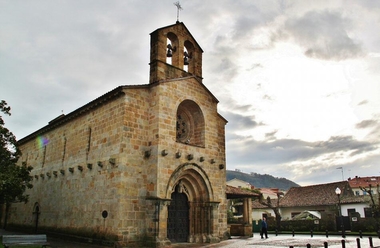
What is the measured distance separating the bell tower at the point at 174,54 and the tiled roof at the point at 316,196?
26.9m

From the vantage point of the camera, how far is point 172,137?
18.1 metres

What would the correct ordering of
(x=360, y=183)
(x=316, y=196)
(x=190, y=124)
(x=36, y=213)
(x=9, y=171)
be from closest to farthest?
(x=9, y=171) < (x=190, y=124) < (x=36, y=213) < (x=316, y=196) < (x=360, y=183)

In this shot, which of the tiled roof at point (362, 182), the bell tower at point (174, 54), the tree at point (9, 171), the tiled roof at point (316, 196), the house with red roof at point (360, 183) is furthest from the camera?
the tiled roof at point (362, 182)

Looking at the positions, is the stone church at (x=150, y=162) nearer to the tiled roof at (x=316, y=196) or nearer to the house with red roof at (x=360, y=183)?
the tiled roof at (x=316, y=196)

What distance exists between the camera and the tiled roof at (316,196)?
132 ft

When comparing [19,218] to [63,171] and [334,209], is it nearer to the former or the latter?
[63,171]

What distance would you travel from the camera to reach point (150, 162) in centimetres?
1736

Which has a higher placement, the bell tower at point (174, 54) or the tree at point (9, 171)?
the bell tower at point (174, 54)

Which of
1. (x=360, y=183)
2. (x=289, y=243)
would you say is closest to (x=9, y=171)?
(x=289, y=243)

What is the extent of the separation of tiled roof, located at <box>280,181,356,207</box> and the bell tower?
2693 cm

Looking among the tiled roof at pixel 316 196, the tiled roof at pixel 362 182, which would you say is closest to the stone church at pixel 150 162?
the tiled roof at pixel 316 196

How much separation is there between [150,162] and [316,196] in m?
31.5

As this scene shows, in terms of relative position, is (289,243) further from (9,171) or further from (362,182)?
(362,182)

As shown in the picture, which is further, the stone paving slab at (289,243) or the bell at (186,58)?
the bell at (186,58)
